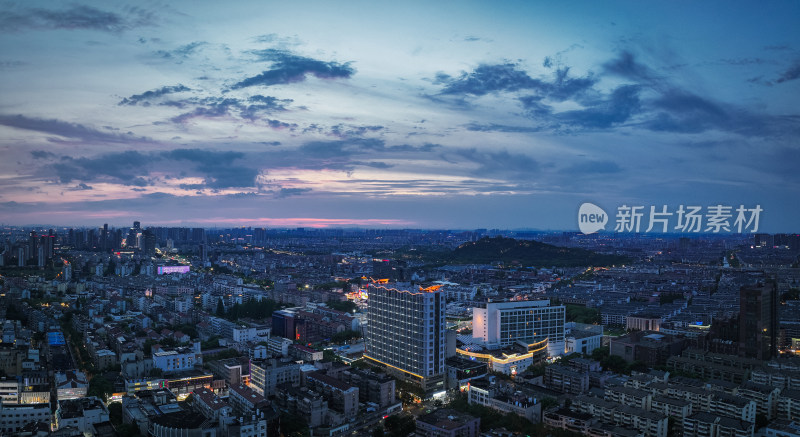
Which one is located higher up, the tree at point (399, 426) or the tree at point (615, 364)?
the tree at point (615, 364)

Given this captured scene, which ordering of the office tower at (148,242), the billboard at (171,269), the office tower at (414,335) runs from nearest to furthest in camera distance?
1. the office tower at (414,335)
2. the billboard at (171,269)
3. the office tower at (148,242)

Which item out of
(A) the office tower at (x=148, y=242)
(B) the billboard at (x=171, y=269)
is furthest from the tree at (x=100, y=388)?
(A) the office tower at (x=148, y=242)

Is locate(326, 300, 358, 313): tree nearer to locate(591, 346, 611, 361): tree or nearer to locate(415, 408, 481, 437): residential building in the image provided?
locate(591, 346, 611, 361): tree

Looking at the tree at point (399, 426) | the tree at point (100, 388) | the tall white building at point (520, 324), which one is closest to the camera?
the tree at point (399, 426)

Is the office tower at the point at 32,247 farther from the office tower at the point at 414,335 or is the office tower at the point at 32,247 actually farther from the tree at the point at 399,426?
the tree at the point at 399,426

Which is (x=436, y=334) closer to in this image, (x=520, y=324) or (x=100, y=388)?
(x=520, y=324)

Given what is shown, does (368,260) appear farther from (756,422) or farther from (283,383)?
(756,422)

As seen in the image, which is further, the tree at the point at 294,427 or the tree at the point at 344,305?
the tree at the point at 344,305
